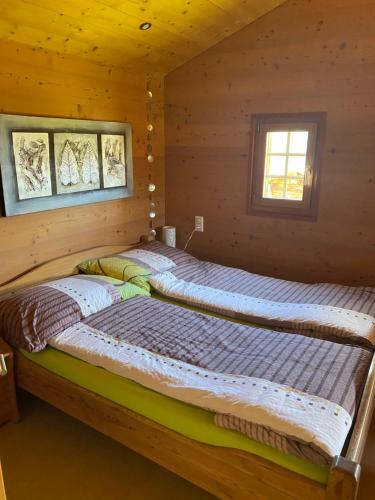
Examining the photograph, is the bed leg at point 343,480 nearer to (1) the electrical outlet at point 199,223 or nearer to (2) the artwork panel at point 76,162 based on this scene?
(2) the artwork panel at point 76,162

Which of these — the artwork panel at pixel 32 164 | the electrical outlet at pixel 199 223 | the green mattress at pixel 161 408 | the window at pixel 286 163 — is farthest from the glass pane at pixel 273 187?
the green mattress at pixel 161 408

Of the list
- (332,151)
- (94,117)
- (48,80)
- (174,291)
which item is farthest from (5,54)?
(332,151)

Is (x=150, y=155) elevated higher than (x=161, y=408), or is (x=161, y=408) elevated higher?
(x=150, y=155)

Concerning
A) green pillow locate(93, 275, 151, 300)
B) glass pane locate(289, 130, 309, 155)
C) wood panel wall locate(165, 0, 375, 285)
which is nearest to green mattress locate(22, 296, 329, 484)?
green pillow locate(93, 275, 151, 300)

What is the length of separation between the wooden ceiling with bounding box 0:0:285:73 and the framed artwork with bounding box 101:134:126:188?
19.9 inches

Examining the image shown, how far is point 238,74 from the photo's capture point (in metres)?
2.98

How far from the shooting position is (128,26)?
93.7 inches

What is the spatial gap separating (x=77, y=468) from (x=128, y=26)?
240 cm

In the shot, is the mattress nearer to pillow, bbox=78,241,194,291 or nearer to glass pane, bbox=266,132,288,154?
pillow, bbox=78,241,194,291

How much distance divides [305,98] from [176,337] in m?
1.85

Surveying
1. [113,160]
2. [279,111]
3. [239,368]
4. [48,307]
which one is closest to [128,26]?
[113,160]

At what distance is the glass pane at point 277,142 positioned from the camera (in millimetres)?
2947

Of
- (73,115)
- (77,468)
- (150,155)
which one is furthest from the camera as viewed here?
(150,155)

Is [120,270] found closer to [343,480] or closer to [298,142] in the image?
[298,142]
